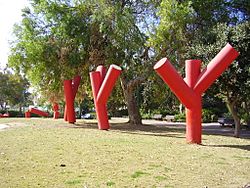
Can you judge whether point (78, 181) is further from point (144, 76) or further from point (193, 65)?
point (144, 76)

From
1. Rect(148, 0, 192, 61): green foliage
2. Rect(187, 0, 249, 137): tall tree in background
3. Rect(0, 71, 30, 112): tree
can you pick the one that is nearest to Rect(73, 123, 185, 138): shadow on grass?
Rect(187, 0, 249, 137): tall tree in background

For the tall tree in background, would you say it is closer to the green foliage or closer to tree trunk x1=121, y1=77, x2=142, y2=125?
the green foliage

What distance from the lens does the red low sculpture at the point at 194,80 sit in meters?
13.0

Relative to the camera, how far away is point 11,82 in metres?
58.0

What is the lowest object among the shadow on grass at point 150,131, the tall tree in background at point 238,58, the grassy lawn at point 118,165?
the grassy lawn at point 118,165

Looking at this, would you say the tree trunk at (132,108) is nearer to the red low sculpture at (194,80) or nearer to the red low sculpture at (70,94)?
the red low sculpture at (70,94)

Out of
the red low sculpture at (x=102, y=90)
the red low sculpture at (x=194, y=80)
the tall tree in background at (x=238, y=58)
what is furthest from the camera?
the red low sculpture at (x=102, y=90)

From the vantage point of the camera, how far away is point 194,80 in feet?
45.2

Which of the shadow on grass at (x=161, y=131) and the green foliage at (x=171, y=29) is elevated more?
the green foliage at (x=171, y=29)

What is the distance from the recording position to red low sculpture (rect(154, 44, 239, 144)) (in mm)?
13048

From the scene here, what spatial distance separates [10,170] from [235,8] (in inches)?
778

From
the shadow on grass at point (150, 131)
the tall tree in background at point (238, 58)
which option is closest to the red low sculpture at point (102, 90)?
the shadow on grass at point (150, 131)

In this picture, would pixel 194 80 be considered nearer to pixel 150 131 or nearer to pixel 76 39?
pixel 150 131

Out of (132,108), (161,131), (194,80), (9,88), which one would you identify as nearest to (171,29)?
(161,131)
